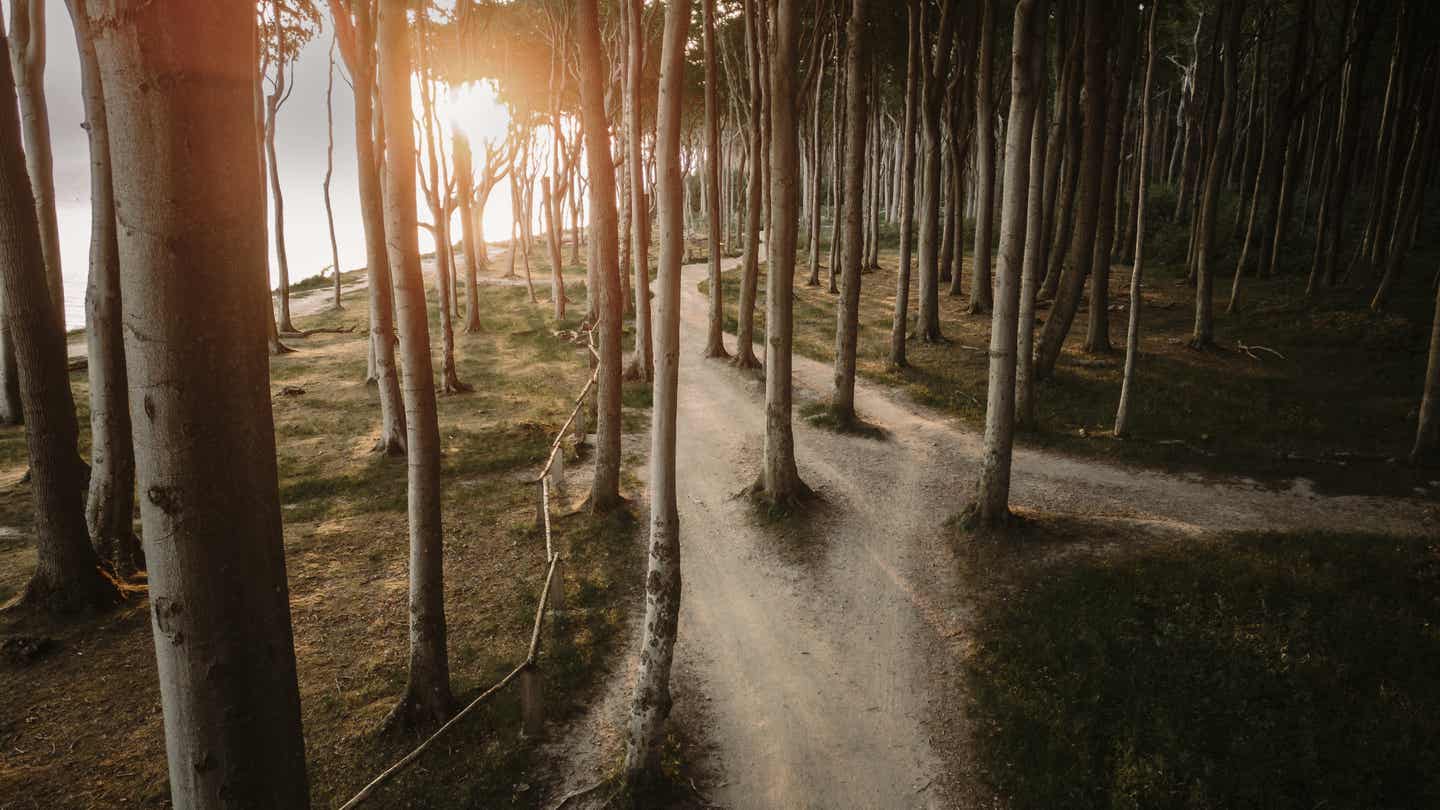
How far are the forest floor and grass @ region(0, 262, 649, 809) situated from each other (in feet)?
30.2

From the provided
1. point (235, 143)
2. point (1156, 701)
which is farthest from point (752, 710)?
point (235, 143)

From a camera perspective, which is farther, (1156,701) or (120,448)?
(120,448)

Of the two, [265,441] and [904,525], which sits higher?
[265,441]

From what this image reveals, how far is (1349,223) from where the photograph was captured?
33.0 meters

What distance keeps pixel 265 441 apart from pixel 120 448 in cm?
894

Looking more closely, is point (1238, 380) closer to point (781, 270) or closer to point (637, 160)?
point (781, 270)

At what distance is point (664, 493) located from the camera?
6.56 metres

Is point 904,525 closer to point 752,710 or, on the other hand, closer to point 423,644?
point 752,710

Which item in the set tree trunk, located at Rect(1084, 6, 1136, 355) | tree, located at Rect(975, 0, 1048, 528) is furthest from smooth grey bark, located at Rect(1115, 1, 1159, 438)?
tree, located at Rect(975, 0, 1048, 528)

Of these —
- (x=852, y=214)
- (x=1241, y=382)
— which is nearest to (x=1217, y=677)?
(x=852, y=214)

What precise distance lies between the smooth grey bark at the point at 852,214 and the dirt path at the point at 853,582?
1113 mm

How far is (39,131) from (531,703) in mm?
12935

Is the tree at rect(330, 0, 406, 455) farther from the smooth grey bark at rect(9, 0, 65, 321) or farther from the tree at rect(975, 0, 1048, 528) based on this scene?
the tree at rect(975, 0, 1048, 528)

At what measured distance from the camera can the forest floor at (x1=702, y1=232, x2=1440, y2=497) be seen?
1290cm
